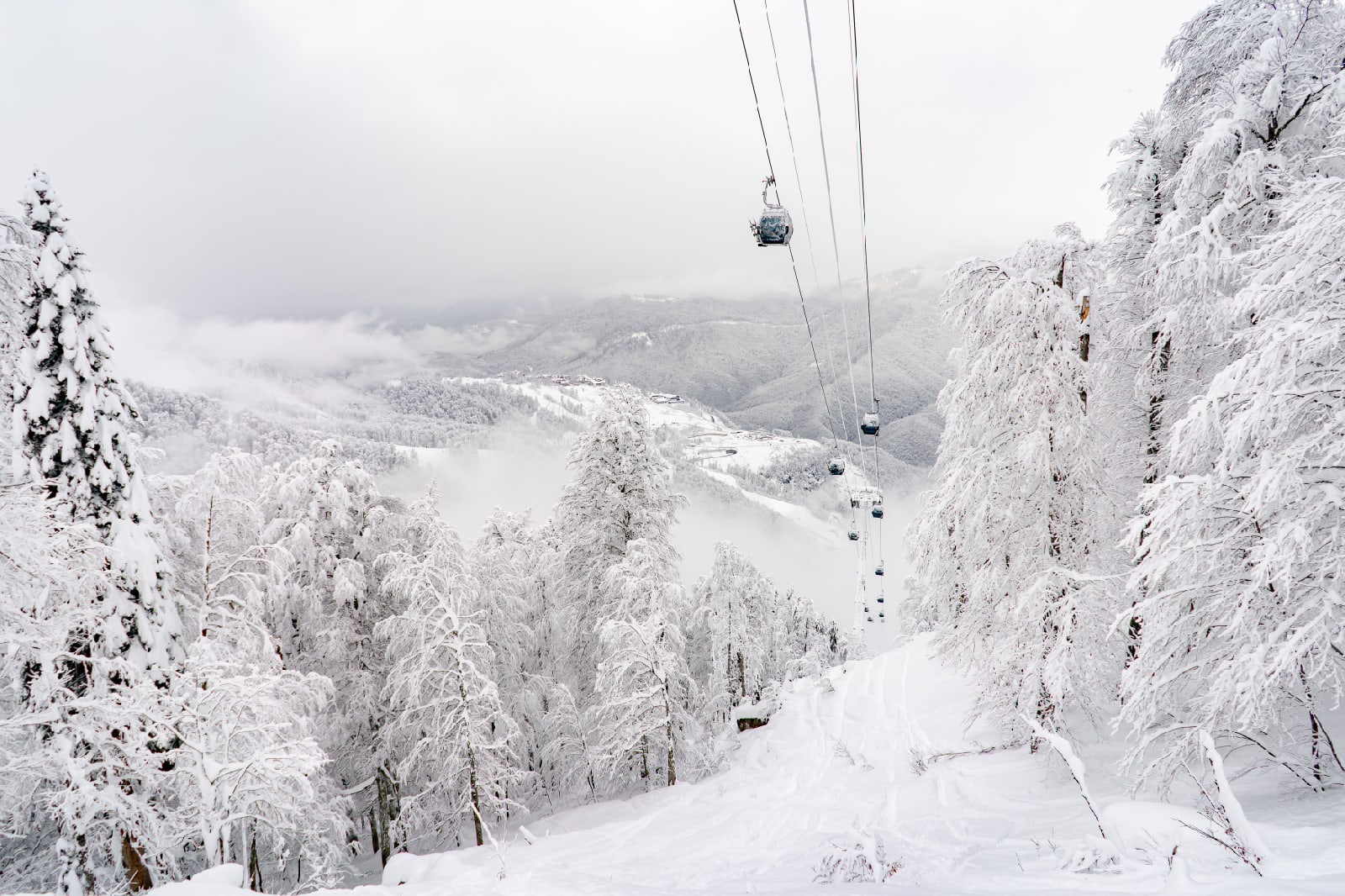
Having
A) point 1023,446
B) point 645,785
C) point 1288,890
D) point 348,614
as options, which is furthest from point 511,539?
point 1288,890

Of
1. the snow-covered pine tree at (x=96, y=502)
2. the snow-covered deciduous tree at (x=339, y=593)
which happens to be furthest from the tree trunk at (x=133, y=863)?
the snow-covered deciduous tree at (x=339, y=593)

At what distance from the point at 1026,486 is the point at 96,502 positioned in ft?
51.8

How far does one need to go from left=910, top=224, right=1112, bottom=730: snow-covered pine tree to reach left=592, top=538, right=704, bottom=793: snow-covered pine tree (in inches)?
321

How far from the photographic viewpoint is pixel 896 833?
9.70 m

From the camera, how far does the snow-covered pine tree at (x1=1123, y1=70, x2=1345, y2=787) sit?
6.46 meters

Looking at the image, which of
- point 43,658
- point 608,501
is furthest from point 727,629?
point 43,658

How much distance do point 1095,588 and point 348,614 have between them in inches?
678

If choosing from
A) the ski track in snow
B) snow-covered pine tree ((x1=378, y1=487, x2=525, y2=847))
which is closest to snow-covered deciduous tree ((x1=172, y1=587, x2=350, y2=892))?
the ski track in snow

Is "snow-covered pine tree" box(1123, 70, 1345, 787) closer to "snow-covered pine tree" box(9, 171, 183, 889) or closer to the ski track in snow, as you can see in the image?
the ski track in snow

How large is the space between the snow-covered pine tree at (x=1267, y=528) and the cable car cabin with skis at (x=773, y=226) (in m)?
6.56

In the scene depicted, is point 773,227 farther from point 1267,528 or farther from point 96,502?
point 96,502

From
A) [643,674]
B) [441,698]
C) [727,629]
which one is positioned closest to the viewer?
[441,698]

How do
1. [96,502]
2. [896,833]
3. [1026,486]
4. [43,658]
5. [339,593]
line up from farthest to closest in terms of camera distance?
1. [339,593]
2. [1026,486]
3. [896,833]
4. [96,502]
5. [43,658]

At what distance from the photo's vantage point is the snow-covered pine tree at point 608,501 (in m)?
18.5
